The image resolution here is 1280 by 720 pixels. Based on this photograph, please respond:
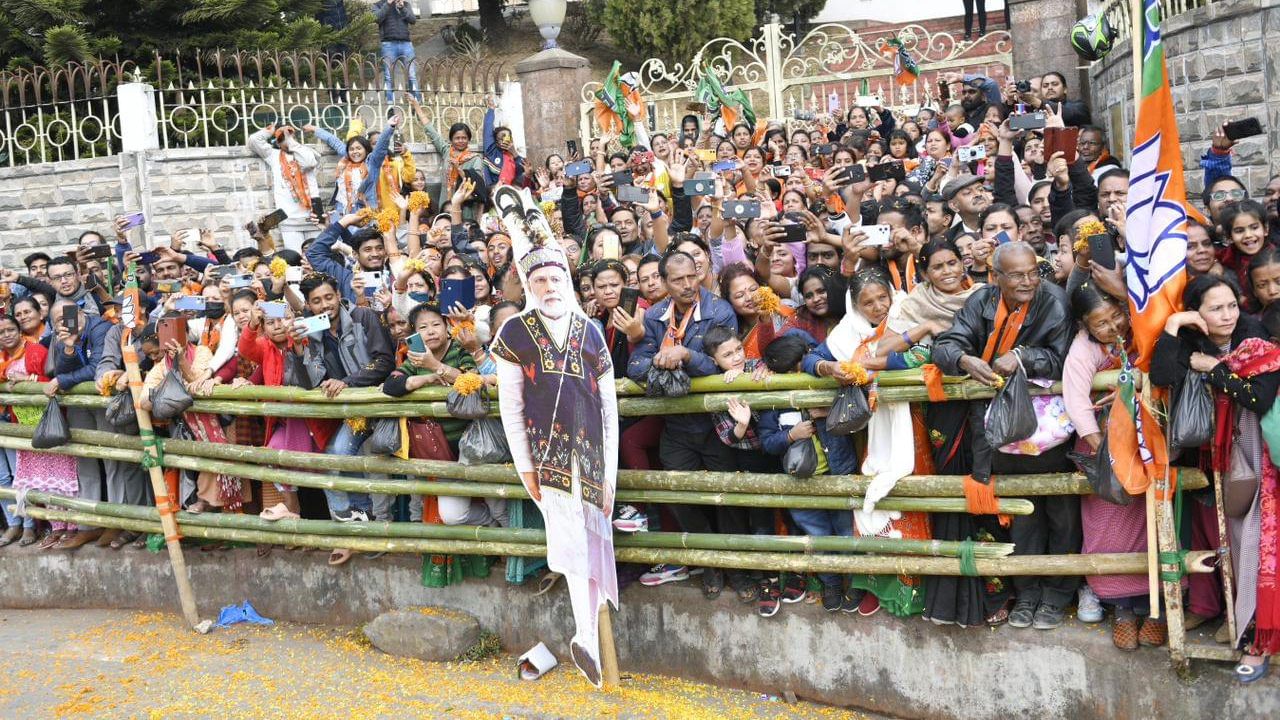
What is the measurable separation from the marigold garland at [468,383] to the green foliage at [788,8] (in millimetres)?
19434

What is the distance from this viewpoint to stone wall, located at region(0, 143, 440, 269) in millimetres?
13523

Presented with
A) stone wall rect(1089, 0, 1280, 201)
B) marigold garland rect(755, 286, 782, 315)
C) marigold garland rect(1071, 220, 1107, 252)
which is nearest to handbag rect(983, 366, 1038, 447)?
marigold garland rect(1071, 220, 1107, 252)

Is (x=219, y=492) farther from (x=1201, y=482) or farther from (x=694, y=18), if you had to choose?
(x=694, y=18)

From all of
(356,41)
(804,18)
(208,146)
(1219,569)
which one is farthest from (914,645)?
(804,18)

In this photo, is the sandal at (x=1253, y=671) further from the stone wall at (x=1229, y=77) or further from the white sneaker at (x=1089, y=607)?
the stone wall at (x=1229, y=77)

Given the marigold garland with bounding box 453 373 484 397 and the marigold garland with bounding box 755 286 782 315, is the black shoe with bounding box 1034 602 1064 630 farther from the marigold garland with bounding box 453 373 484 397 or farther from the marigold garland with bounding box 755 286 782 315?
the marigold garland with bounding box 453 373 484 397

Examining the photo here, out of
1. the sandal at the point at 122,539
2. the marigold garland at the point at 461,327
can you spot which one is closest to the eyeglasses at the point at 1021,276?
the marigold garland at the point at 461,327

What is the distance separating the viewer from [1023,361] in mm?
5535

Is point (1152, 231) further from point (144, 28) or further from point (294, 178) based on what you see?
point (144, 28)

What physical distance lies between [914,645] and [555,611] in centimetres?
206

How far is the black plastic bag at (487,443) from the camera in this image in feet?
23.2

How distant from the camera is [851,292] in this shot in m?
6.25

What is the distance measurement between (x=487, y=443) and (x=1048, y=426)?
2968mm

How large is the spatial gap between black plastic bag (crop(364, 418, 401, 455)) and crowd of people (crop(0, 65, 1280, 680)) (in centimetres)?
9
